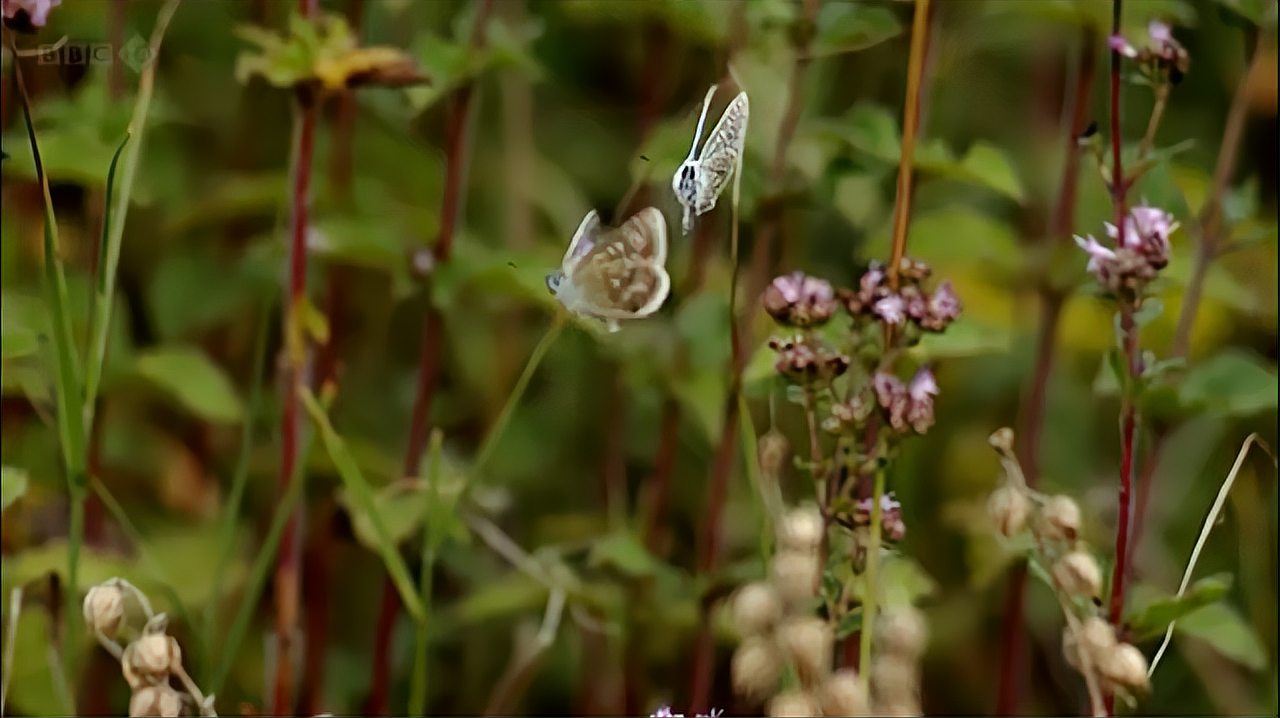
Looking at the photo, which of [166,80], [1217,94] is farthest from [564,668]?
[1217,94]

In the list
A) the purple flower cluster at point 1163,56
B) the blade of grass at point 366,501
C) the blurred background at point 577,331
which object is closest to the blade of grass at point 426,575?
the blade of grass at point 366,501

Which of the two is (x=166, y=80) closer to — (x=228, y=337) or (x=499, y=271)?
(x=228, y=337)

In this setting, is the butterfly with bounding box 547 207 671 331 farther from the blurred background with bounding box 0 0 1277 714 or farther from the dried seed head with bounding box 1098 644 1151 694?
the dried seed head with bounding box 1098 644 1151 694

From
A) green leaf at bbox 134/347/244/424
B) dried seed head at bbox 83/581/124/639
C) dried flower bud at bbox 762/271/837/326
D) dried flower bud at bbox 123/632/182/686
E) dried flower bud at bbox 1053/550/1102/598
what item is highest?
dried flower bud at bbox 762/271/837/326

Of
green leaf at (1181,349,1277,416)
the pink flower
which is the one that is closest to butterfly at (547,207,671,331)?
the pink flower

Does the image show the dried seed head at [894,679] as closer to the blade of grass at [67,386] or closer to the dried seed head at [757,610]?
the dried seed head at [757,610]

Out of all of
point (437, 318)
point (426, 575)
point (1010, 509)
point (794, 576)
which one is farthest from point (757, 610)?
point (437, 318)
